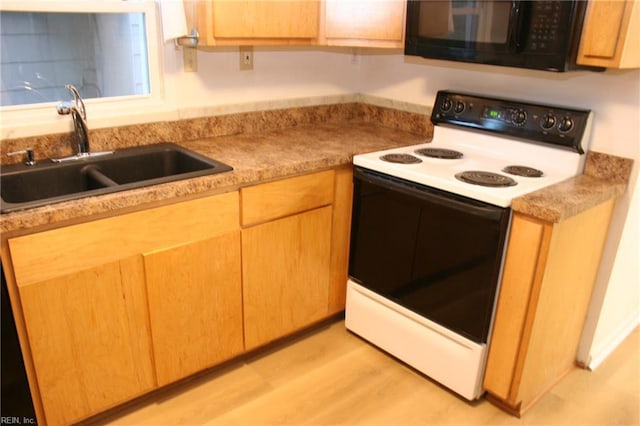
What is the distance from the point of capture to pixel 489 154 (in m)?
2.24

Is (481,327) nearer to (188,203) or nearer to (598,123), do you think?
(598,123)

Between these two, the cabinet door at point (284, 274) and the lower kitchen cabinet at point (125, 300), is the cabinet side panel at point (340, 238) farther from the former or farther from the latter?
the lower kitchen cabinet at point (125, 300)

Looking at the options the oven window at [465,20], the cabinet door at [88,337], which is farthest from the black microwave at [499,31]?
the cabinet door at [88,337]

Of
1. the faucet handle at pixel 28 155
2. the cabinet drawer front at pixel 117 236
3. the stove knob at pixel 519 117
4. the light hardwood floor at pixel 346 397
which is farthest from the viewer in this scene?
the stove knob at pixel 519 117

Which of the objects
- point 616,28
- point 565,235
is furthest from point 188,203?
point 616,28

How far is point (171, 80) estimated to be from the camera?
2176mm

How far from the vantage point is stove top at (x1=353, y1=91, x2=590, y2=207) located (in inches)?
72.9

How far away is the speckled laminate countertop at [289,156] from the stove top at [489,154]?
0.25 feet

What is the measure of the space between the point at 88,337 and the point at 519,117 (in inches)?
71.6

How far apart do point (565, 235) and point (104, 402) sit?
170cm

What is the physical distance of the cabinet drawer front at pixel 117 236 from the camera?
148 cm

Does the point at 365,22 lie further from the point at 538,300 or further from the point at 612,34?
the point at 538,300

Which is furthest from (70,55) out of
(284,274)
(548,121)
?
(548,121)

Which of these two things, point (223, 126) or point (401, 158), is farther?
point (223, 126)
